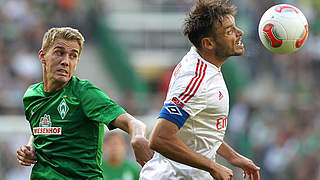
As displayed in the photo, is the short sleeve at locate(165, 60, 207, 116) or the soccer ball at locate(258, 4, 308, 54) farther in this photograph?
the soccer ball at locate(258, 4, 308, 54)

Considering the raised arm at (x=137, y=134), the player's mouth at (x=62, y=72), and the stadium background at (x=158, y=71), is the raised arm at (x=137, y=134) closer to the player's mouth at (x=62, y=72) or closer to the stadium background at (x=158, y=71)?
the player's mouth at (x=62, y=72)

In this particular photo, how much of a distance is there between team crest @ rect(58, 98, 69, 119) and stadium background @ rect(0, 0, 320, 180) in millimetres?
6042

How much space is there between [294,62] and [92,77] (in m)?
4.66

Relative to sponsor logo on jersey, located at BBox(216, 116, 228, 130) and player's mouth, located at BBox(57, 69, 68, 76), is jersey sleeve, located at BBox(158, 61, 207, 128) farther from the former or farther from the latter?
player's mouth, located at BBox(57, 69, 68, 76)

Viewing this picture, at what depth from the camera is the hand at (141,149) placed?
4426 mm

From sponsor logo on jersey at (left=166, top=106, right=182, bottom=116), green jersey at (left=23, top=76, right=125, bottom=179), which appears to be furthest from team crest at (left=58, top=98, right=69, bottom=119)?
sponsor logo on jersey at (left=166, top=106, right=182, bottom=116)

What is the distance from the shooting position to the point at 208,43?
4953 millimetres

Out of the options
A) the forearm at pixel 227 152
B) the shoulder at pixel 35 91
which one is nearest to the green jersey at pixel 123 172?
the forearm at pixel 227 152

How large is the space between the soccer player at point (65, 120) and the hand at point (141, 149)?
44cm

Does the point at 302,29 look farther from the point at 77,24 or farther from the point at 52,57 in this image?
the point at 77,24

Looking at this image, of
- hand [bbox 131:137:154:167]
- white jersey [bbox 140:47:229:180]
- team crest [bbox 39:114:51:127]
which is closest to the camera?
hand [bbox 131:137:154:167]

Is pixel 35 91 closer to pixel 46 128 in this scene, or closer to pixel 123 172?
pixel 46 128

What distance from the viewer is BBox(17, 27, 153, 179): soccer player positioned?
495cm

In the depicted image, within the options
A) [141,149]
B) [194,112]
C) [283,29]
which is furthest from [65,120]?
[283,29]
